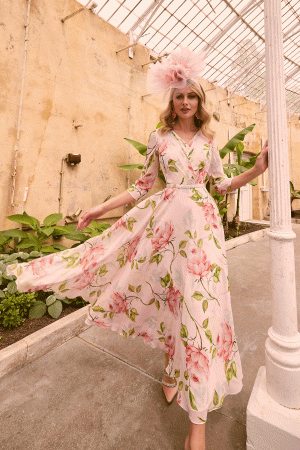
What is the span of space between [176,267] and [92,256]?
49cm

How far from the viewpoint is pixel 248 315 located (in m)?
2.31

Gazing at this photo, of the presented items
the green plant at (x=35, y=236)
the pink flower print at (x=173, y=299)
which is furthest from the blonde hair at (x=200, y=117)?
the green plant at (x=35, y=236)

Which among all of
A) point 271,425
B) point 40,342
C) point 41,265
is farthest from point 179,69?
point 40,342

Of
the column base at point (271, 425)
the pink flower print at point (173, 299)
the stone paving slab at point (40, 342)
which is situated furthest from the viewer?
the stone paving slab at point (40, 342)

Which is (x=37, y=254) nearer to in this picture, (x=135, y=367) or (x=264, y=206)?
(x=135, y=367)

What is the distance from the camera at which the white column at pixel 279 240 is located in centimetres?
102

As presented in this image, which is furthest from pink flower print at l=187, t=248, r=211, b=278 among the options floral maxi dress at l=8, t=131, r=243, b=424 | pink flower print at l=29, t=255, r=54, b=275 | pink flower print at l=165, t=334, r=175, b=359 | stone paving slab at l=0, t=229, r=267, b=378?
stone paving slab at l=0, t=229, r=267, b=378

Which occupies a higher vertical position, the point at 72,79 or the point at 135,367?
the point at 72,79

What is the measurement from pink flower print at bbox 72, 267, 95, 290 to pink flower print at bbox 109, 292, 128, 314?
16cm

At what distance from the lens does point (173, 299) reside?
3.95ft

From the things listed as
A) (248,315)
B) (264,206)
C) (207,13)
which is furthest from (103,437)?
(264,206)

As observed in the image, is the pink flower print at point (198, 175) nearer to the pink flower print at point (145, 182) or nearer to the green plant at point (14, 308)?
the pink flower print at point (145, 182)

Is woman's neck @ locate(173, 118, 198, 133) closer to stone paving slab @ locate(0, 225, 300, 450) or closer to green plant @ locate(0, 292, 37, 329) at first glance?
stone paving slab @ locate(0, 225, 300, 450)

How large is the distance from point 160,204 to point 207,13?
6.26m
